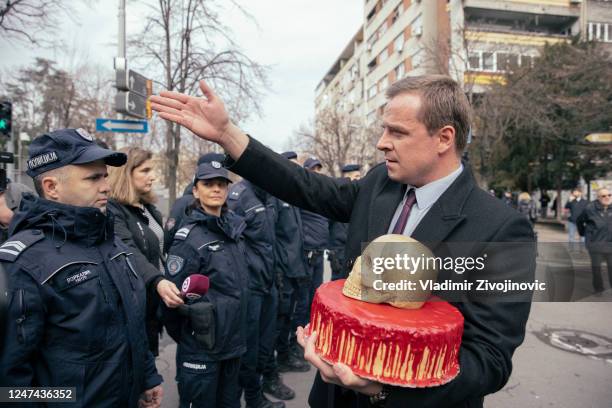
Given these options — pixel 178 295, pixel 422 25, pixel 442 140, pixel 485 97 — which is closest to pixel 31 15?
pixel 178 295

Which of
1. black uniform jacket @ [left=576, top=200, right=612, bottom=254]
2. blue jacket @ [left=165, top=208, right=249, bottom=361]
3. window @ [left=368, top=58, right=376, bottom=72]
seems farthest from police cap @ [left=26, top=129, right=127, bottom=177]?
window @ [left=368, top=58, right=376, bottom=72]

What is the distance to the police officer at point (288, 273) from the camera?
4.62m

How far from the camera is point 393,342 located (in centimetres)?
107

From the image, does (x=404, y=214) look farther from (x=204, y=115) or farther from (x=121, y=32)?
(x=121, y=32)

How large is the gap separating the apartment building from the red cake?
14.1 m

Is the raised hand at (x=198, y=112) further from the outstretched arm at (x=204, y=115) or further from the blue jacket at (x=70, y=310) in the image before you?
the blue jacket at (x=70, y=310)

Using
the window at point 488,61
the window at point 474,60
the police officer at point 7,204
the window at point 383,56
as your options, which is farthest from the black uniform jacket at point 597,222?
the window at point 383,56

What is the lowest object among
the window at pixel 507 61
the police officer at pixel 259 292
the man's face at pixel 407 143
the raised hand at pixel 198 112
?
the police officer at pixel 259 292

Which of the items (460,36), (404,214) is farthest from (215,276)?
(460,36)

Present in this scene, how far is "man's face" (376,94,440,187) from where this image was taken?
1.46 m

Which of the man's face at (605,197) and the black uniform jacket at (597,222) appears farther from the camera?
the man's face at (605,197)

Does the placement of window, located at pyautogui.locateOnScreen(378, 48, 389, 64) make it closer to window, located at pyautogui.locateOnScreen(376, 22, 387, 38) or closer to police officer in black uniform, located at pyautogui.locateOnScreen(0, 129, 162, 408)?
window, located at pyautogui.locateOnScreen(376, 22, 387, 38)

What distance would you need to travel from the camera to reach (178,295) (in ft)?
8.16

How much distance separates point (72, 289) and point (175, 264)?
104 cm
